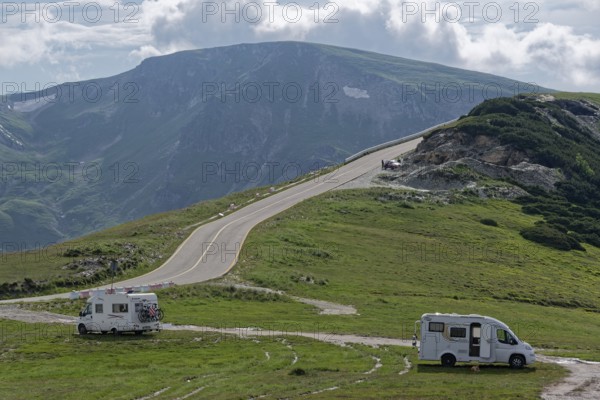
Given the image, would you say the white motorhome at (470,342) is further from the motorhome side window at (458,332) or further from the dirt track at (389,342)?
the dirt track at (389,342)

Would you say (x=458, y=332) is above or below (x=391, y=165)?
below

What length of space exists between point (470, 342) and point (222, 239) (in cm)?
6500

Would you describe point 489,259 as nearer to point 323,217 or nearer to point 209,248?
point 323,217

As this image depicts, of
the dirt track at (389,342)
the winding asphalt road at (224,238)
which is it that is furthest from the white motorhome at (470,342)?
the winding asphalt road at (224,238)

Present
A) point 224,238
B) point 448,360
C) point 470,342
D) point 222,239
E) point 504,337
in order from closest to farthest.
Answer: point 504,337 → point 470,342 → point 448,360 → point 222,239 → point 224,238

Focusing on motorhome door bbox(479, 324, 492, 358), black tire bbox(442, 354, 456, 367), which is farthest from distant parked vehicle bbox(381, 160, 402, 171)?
motorhome door bbox(479, 324, 492, 358)

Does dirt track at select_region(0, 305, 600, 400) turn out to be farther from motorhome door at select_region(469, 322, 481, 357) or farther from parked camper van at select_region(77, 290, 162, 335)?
motorhome door at select_region(469, 322, 481, 357)

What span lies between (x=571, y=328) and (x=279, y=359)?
3505 cm

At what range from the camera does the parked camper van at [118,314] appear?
203ft

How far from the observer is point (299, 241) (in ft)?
355

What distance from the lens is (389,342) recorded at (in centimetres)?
5925

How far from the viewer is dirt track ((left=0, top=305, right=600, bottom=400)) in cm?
3959

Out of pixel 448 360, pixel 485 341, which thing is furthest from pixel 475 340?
pixel 448 360

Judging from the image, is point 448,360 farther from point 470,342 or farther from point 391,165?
point 391,165
